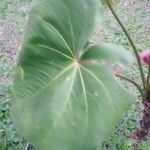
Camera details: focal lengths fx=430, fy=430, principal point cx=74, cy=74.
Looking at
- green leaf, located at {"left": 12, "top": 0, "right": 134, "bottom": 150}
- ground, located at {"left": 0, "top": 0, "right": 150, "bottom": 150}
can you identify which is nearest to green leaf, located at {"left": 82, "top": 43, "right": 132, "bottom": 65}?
green leaf, located at {"left": 12, "top": 0, "right": 134, "bottom": 150}

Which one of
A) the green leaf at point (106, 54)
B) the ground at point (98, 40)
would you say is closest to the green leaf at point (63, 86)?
the green leaf at point (106, 54)

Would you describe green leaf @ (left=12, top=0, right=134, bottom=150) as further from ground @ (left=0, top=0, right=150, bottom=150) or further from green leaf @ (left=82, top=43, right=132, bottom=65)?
ground @ (left=0, top=0, right=150, bottom=150)

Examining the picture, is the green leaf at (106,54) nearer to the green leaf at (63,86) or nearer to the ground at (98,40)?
the green leaf at (63,86)

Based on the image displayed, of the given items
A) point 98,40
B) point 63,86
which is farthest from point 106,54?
point 98,40

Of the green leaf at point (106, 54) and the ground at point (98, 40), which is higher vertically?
the ground at point (98, 40)

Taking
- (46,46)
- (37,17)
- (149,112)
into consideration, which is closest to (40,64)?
(46,46)
